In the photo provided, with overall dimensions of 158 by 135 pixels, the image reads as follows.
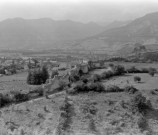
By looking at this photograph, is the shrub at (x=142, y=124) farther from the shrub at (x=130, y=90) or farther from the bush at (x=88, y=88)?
the bush at (x=88, y=88)

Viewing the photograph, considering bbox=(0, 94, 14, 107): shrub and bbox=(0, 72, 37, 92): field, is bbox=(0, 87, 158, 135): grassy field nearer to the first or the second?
bbox=(0, 94, 14, 107): shrub

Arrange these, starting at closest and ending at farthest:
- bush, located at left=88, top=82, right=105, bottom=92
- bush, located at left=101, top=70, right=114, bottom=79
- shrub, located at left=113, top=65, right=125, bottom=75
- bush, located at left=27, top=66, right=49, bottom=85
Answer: bush, located at left=88, top=82, right=105, bottom=92, bush, located at left=101, top=70, right=114, bottom=79, shrub, located at left=113, top=65, right=125, bottom=75, bush, located at left=27, top=66, right=49, bottom=85

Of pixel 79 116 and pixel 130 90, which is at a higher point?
pixel 130 90

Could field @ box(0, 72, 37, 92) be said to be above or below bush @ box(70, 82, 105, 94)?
below

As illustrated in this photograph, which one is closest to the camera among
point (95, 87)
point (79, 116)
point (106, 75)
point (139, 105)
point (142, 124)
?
point (142, 124)

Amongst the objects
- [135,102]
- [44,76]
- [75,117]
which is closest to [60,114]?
[75,117]

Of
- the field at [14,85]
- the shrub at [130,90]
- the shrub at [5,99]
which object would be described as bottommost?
the field at [14,85]

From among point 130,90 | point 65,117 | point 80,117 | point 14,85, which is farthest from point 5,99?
point 14,85

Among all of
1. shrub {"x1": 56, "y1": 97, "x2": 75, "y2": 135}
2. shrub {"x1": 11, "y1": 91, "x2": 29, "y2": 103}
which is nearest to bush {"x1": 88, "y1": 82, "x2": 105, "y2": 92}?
shrub {"x1": 56, "y1": 97, "x2": 75, "y2": 135}

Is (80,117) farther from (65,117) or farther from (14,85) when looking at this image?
(14,85)

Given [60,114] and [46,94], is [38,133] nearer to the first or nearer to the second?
[60,114]

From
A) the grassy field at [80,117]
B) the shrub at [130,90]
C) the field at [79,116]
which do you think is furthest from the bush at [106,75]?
the grassy field at [80,117]
